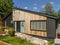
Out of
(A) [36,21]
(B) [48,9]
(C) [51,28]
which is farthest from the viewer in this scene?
(B) [48,9]

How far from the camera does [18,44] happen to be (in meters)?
15.0

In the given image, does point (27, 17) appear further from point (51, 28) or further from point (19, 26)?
point (51, 28)

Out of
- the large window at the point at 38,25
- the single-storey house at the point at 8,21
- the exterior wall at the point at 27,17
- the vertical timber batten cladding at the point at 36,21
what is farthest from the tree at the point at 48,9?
the large window at the point at 38,25

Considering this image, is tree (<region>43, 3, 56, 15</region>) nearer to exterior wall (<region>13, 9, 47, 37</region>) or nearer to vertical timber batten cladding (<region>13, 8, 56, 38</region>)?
exterior wall (<region>13, 9, 47, 37</region>)

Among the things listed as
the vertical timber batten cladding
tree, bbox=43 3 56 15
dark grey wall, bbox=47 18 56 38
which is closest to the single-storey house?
the vertical timber batten cladding

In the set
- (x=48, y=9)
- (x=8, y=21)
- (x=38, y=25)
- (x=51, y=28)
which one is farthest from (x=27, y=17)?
(x=48, y=9)

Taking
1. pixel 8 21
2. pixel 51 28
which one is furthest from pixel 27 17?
pixel 8 21

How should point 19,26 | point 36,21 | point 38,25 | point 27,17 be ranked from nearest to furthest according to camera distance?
1. point 38,25
2. point 36,21
3. point 27,17
4. point 19,26

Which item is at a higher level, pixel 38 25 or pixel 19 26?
pixel 38 25

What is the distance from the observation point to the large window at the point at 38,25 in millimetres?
24142

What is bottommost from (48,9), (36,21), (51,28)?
(51,28)

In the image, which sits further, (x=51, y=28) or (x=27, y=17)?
(x=27, y=17)

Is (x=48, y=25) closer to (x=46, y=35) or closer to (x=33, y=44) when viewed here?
(x=46, y=35)

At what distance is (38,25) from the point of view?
25.0 metres
